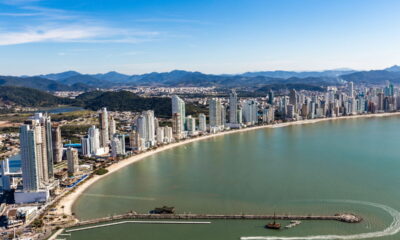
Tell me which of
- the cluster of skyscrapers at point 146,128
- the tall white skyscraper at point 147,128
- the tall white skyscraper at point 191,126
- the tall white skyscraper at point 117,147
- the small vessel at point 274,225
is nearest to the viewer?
the small vessel at point 274,225

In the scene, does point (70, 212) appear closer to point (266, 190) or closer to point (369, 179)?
point (266, 190)

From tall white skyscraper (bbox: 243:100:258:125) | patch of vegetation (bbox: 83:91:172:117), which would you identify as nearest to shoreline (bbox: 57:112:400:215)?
tall white skyscraper (bbox: 243:100:258:125)

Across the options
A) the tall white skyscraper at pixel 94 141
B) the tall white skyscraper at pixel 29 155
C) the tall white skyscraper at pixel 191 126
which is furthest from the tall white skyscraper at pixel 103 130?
the tall white skyscraper at pixel 29 155

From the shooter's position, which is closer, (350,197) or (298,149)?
(350,197)

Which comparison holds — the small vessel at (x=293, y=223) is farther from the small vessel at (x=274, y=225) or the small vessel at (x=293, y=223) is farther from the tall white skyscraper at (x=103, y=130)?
the tall white skyscraper at (x=103, y=130)

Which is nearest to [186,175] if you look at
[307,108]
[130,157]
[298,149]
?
[130,157]

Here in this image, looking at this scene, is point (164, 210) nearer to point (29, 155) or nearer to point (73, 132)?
point (29, 155)

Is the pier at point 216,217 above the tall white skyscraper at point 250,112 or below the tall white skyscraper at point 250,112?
below

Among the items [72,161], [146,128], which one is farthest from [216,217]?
[146,128]

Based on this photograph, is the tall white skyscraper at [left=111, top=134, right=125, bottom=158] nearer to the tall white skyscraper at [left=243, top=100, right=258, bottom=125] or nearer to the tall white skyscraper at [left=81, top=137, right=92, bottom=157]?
the tall white skyscraper at [left=81, top=137, right=92, bottom=157]
